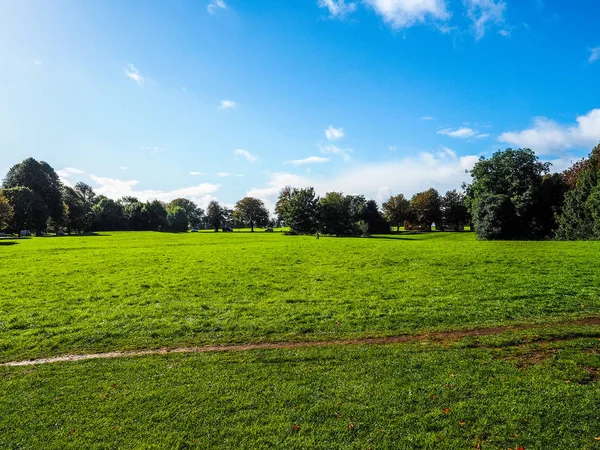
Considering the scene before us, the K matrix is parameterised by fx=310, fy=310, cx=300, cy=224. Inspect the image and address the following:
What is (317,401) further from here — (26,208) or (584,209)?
(26,208)

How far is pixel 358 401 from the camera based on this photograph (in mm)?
6711

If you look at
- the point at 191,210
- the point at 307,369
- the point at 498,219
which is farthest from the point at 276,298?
the point at 191,210

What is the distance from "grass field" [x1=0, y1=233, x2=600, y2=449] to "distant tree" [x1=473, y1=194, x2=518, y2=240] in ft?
120

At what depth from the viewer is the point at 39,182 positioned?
80.2 m

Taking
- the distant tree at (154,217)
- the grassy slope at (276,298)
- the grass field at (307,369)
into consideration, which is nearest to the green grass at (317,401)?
the grass field at (307,369)

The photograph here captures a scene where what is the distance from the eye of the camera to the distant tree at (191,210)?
163 meters

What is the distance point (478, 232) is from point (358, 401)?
55.8m

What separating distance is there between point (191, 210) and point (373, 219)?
117791mm

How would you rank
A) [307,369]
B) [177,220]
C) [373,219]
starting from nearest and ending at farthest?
[307,369]
[373,219]
[177,220]

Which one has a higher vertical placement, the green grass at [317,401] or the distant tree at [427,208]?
the distant tree at [427,208]

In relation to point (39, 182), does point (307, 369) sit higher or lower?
lower

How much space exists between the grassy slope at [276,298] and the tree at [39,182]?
6949 centimetres

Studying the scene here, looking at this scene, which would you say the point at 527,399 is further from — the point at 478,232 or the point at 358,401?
the point at 478,232

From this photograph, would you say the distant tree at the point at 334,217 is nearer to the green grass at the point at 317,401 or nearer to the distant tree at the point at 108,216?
the green grass at the point at 317,401
